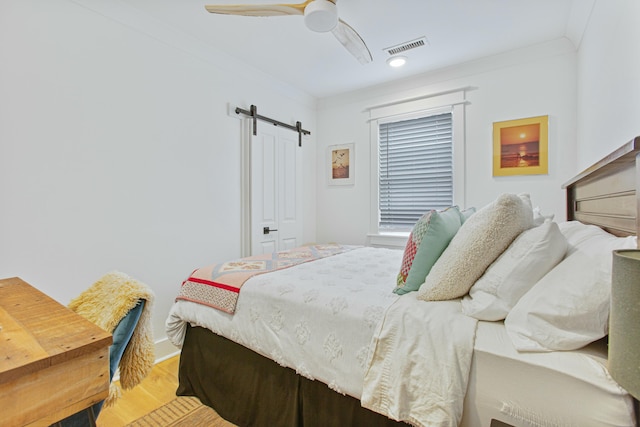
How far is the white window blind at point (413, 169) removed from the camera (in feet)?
10.6

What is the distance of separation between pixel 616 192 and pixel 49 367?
6.46 feet

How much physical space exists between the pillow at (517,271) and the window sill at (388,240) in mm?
2286

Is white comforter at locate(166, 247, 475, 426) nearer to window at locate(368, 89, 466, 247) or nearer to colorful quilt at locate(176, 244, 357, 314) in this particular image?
colorful quilt at locate(176, 244, 357, 314)

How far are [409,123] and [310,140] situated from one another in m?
1.30

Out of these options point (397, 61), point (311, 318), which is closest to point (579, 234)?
point (311, 318)

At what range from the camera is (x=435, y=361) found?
40.1 inches

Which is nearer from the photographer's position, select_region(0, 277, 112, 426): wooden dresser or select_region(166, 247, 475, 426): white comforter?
select_region(0, 277, 112, 426): wooden dresser

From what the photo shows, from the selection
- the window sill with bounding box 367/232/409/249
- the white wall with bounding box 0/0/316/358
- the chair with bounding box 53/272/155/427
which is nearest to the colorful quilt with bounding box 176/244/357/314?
the chair with bounding box 53/272/155/427

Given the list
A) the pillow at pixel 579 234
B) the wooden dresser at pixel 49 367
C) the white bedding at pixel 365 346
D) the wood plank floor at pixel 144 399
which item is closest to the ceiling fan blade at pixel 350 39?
the white bedding at pixel 365 346

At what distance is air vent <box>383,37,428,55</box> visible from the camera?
2.61 m

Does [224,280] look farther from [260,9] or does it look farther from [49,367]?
[260,9]

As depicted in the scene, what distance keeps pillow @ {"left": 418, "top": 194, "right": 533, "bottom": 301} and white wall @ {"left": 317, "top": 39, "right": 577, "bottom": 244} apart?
6.05 ft

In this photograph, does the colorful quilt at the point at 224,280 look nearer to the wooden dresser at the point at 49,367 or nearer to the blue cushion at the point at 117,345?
the blue cushion at the point at 117,345

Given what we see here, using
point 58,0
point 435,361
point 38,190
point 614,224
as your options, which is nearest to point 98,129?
point 38,190
